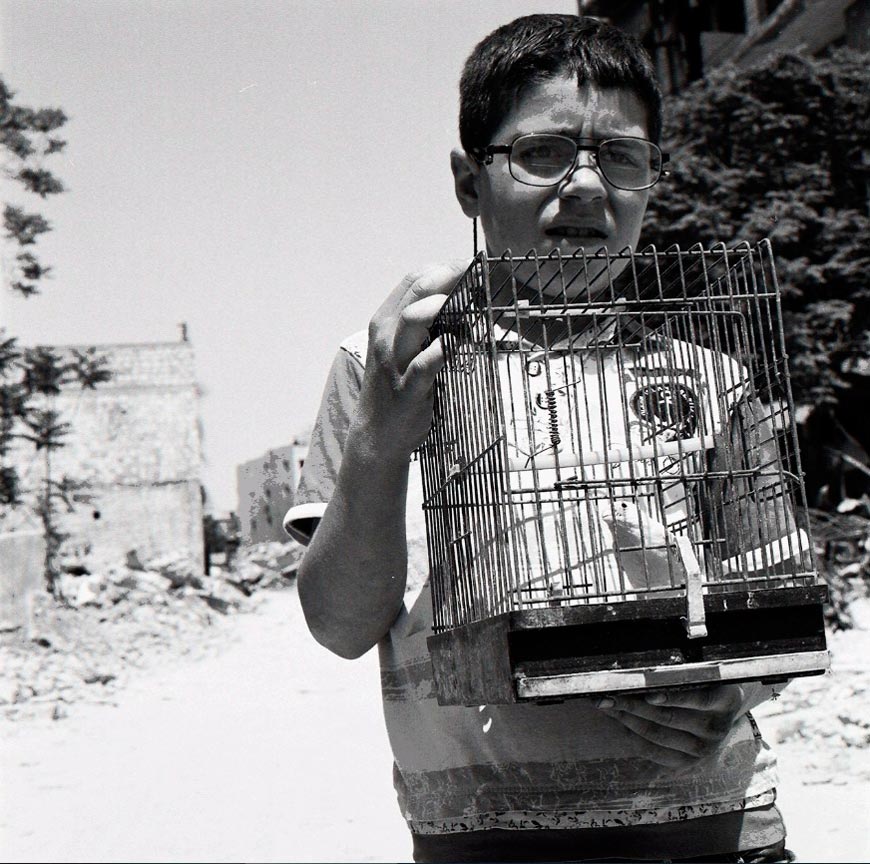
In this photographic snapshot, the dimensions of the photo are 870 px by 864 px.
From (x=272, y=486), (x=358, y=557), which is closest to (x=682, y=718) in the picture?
(x=358, y=557)

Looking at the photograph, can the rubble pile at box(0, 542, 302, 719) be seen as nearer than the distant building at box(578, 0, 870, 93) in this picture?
Yes

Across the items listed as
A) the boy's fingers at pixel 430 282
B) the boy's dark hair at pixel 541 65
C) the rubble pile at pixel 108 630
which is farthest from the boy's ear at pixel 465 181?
the rubble pile at pixel 108 630

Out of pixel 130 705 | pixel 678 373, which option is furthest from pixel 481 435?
pixel 130 705

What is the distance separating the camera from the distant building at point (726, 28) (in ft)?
68.6

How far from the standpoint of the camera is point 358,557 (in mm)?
1520

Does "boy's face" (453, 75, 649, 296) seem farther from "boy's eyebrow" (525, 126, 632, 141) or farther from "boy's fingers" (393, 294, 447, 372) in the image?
"boy's fingers" (393, 294, 447, 372)

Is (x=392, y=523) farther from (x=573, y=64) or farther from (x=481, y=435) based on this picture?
(x=573, y=64)

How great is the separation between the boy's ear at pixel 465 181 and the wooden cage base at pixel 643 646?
0.76 metres

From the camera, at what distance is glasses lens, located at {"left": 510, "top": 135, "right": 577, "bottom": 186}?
5.24ft

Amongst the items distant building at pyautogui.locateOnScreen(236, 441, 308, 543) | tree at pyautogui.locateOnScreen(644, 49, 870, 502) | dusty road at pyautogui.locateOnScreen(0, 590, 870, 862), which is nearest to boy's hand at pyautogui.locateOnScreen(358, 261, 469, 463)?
distant building at pyautogui.locateOnScreen(236, 441, 308, 543)

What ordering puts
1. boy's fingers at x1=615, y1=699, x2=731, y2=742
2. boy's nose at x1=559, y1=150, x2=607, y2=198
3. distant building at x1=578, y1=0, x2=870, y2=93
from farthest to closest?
distant building at x1=578, y1=0, x2=870, y2=93 → boy's nose at x1=559, y1=150, x2=607, y2=198 → boy's fingers at x1=615, y1=699, x2=731, y2=742

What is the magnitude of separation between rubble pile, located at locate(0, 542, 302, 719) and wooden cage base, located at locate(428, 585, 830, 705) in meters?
10.4

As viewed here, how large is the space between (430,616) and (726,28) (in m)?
26.5

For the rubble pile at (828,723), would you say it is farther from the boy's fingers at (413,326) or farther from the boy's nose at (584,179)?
the boy's fingers at (413,326)
